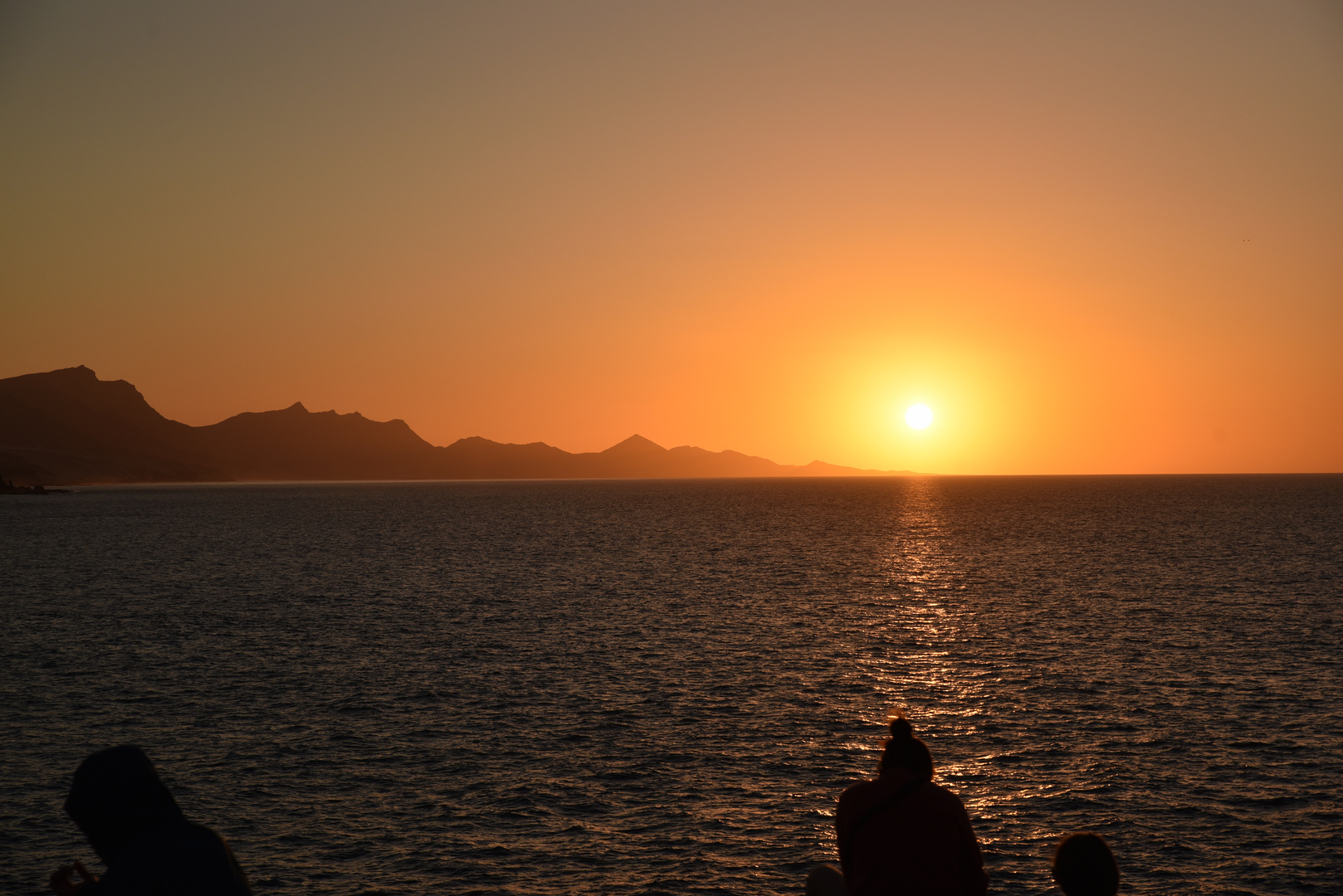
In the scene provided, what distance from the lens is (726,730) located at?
1323 inches

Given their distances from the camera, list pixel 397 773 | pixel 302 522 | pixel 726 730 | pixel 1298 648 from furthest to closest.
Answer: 1. pixel 302 522
2. pixel 1298 648
3. pixel 726 730
4. pixel 397 773

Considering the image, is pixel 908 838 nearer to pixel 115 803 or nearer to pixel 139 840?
pixel 139 840

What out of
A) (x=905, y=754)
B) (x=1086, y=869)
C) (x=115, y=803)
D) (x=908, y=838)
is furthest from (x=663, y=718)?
(x=115, y=803)

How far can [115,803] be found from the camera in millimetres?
5602

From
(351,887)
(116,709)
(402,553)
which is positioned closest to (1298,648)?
(351,887)

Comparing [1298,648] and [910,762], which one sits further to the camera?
[1298,648]

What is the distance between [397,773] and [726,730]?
11263 millimetres

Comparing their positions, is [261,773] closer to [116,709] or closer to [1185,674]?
[116,709]

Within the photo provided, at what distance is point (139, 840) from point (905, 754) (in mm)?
5772

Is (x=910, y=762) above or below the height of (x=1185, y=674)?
above

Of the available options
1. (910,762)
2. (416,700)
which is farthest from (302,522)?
(910,762)

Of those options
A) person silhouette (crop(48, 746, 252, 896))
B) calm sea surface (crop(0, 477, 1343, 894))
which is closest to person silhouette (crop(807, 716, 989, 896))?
person silhouette (crop(48, 746, 252, 896))

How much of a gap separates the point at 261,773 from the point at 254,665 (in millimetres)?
17088

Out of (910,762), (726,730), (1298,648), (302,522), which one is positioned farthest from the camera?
(302,522)
